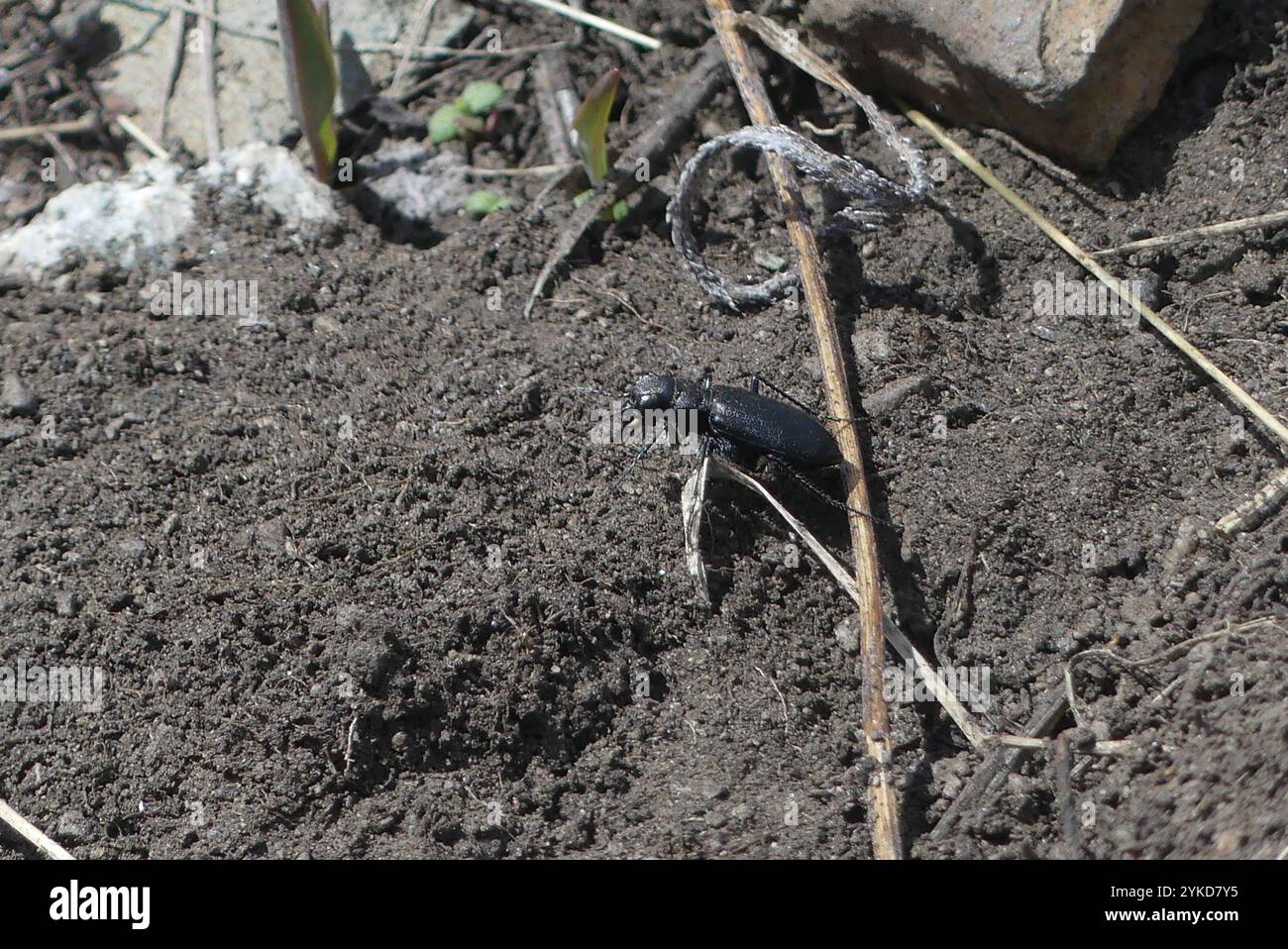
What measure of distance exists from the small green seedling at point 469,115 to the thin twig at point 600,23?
0.49 m

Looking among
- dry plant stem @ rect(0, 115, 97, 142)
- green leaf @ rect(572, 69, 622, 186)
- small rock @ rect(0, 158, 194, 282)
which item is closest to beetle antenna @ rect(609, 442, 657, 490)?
green leaf @ rect(572, 69, 622, 186)

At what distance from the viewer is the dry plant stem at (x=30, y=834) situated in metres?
3.02

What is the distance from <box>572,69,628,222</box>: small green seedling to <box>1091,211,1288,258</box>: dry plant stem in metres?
1.90

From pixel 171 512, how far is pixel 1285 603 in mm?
3420

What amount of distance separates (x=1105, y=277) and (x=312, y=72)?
3170 mm

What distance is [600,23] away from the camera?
504 centimetres

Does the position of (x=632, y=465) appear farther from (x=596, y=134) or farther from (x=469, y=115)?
(x=469, y=115)

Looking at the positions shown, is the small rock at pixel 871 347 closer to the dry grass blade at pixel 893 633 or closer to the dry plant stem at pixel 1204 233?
the dry grass blade at pixel 893 633

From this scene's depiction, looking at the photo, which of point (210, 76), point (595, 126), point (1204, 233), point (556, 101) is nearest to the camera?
point (1204, 233)

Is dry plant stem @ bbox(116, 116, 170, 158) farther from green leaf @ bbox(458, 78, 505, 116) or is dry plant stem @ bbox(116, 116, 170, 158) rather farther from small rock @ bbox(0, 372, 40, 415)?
small rock @ bbox(0, 372, 40, 415)

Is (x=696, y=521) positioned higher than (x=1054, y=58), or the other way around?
(x=1054, y=58)

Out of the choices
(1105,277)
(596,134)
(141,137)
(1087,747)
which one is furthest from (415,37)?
(1087,747)

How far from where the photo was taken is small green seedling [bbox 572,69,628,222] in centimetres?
414
